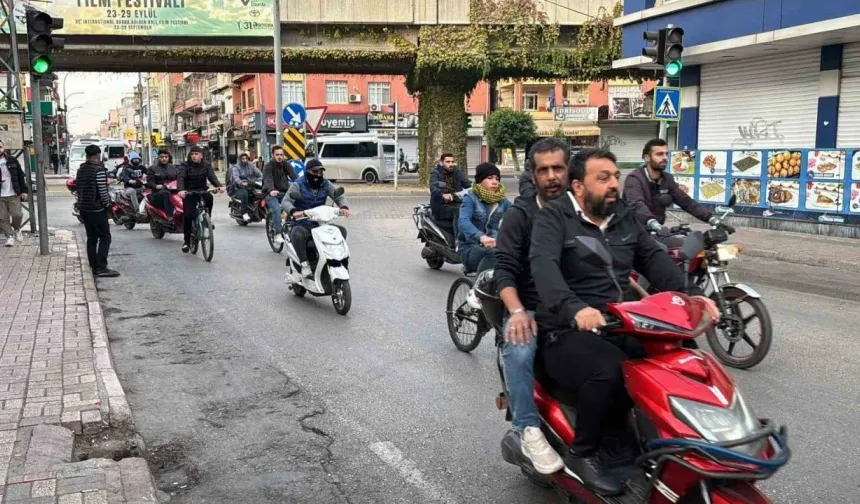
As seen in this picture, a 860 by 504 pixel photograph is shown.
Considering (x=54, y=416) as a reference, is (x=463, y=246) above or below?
above

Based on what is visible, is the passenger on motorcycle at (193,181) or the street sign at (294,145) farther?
the street sign at (294,145)

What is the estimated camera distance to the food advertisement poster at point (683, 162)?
17812mm

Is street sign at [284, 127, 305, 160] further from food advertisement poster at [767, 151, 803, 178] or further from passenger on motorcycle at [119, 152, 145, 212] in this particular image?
food advertisement poster at [767, 151, 803, 178]

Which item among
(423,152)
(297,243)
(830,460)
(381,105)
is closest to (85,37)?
(423,152)

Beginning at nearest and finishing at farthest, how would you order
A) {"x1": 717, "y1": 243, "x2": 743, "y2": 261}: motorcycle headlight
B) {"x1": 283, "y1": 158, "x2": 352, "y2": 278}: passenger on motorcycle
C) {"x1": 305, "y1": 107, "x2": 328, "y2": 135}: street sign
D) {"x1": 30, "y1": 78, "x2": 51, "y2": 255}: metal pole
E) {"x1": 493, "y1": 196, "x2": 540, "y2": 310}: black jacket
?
1. {"x1": 493, "y1": 196, "x2": 540, "y2": 310}: black jacket
2. {"x1": 717, "y1": 243, "x2": 743, "y2": 261}: motorcycle headlight
3. {"x1": 283, "y1": 158, "x2": 352, "y2": 278}: passenger on motorcycle
4. {"x1": 30, "y1": 78, "x2": 51, "y2": 255}: metal pole
5. {"x1": 305, "y1": 107, "x2": 328, "y2": 135}: street sign

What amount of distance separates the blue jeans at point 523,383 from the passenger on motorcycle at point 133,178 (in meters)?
14.9

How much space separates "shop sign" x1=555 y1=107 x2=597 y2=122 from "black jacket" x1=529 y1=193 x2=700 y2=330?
54544 mm

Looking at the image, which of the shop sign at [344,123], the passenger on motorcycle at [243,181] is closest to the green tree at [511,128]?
the shop sign at [344,123]

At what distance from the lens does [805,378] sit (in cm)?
578

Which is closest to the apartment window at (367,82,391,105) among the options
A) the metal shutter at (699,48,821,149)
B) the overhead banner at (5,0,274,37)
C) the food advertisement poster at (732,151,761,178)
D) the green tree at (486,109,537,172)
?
the green tree at (486,109,537,172)

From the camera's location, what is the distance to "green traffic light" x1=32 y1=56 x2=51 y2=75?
11008mm

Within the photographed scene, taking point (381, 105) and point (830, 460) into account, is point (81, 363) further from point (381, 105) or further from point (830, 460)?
point (381, 105)

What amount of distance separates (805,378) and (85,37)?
2639cm

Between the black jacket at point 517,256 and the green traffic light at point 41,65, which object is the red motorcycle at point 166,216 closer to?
the green traffic light at point 41,65
